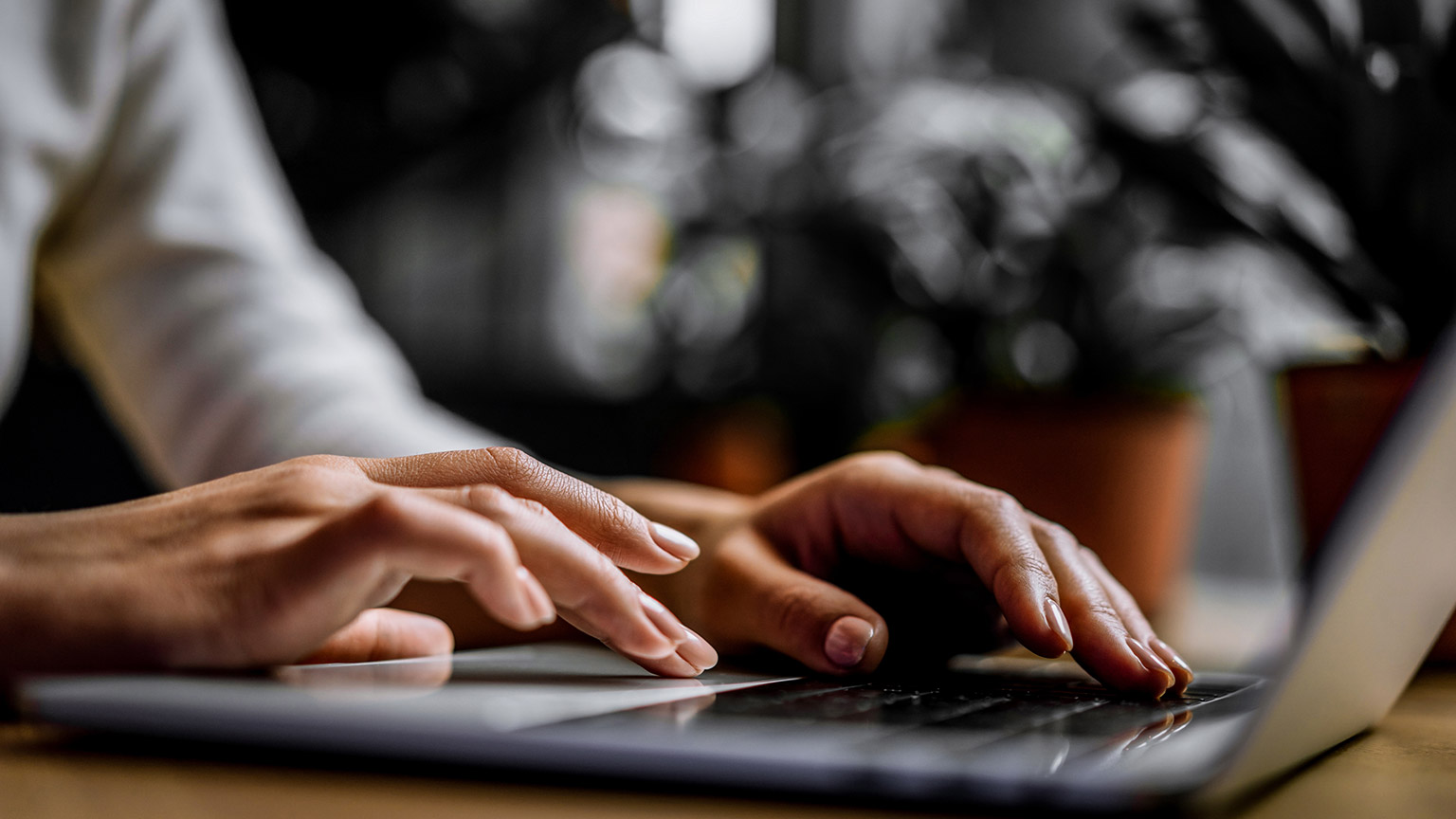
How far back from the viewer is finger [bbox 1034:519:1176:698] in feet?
1.04

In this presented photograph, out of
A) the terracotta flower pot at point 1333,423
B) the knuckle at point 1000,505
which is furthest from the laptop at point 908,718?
the terracotta flower pot at point 1333,423

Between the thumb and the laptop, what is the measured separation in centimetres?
6

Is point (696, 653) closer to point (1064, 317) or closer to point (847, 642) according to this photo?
point (847, 642)

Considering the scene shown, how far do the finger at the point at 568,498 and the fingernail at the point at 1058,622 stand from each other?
0.11 meters

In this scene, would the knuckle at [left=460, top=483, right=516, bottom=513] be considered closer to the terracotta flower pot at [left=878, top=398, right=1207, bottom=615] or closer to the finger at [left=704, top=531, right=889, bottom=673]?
the finger at [left=704, top=531, right=889, bottom=673]

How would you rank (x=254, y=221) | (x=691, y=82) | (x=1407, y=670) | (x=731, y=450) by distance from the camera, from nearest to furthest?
(x=1407, y=670) → (x=254, y=221) → (x=731, y=450) → (x=691, y=82)

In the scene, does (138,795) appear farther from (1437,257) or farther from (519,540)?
(1437,257)

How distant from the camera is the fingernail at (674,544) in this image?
31 cm

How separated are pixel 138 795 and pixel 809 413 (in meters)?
1.05

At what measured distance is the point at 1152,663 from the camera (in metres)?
0.32

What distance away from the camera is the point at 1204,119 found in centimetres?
84

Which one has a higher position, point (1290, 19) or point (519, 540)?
point (1290, 19)

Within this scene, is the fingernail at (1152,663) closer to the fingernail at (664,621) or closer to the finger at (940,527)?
the finger at (940,527)

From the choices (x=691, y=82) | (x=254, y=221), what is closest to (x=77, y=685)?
(x=254, y=221)
